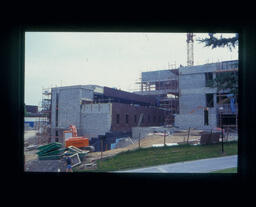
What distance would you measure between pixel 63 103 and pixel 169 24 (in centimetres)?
902

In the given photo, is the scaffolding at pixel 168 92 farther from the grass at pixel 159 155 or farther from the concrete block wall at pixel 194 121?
the grass at pixel 159 155

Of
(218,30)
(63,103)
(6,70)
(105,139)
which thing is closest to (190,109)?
(105,139)

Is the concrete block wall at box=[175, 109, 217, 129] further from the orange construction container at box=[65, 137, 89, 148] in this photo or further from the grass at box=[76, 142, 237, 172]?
the orange construction container at box=[65, 137, 89, 148]

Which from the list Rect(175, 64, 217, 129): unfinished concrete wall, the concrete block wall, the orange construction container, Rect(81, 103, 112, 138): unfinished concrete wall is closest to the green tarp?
the orange construction container

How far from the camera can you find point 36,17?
228 centimetres

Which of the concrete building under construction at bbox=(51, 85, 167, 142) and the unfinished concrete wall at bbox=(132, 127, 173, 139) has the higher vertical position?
the concrete building under construction at bbox=(51, 85, 167, 142)

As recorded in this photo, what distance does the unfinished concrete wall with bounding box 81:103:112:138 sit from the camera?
10.6 m

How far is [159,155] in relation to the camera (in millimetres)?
6590

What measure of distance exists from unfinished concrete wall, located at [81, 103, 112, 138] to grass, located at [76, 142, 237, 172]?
151 inches

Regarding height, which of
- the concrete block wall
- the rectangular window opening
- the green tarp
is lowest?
the green tarp

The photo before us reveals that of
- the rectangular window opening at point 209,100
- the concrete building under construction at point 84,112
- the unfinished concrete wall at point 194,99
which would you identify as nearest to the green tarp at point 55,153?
the concrete building under construction at point 84,112

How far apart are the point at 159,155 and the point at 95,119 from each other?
16.7 feet

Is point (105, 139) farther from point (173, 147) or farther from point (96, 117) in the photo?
point (173, 147)

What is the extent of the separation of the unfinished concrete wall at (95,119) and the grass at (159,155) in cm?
384
